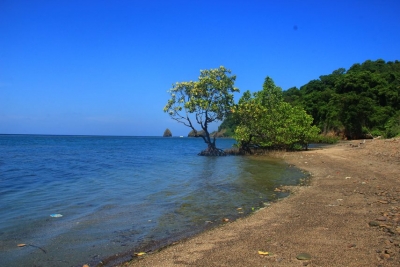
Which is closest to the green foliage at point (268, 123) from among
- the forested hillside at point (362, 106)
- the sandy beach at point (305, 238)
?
the forested hillside at point (362, 106)

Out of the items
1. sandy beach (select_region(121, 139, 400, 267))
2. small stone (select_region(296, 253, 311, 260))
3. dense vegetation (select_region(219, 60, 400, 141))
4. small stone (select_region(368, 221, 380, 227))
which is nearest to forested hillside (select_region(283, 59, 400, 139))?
dense vegetation (select_region(219, 60, 400, 141))

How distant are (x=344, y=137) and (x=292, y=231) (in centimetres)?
6061

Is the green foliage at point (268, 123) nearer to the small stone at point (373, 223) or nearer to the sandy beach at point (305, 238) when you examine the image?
the sandy beach at point (305, 238)

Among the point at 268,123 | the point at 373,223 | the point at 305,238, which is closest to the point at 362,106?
the point at 268,123

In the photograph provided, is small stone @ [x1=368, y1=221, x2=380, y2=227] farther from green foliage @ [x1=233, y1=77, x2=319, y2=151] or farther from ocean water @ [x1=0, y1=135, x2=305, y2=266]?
green foliage @ [x1=233, y1=77, x2=319, y2=151]

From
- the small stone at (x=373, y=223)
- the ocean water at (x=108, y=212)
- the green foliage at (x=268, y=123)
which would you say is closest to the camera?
the ocean water at (x=108, y=212)

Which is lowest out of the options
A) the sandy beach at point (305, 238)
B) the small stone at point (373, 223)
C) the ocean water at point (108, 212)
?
the ocean water at point (108, 212)

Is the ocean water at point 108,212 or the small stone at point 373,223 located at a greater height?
the small stone at point 373,223

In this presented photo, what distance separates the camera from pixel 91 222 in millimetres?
8375

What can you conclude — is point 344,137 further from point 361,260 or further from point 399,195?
point 361,260

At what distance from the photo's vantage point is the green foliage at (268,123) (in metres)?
33.1

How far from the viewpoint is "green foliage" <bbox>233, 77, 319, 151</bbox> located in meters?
33.1

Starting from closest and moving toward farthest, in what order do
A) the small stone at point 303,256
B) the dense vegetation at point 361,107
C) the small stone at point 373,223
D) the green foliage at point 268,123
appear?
the small stone at point 303,256
the small stone at point 373,223
the green foliage at point 268,123
the dense vegetation at point 361,107

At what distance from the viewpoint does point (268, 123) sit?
109 feet
